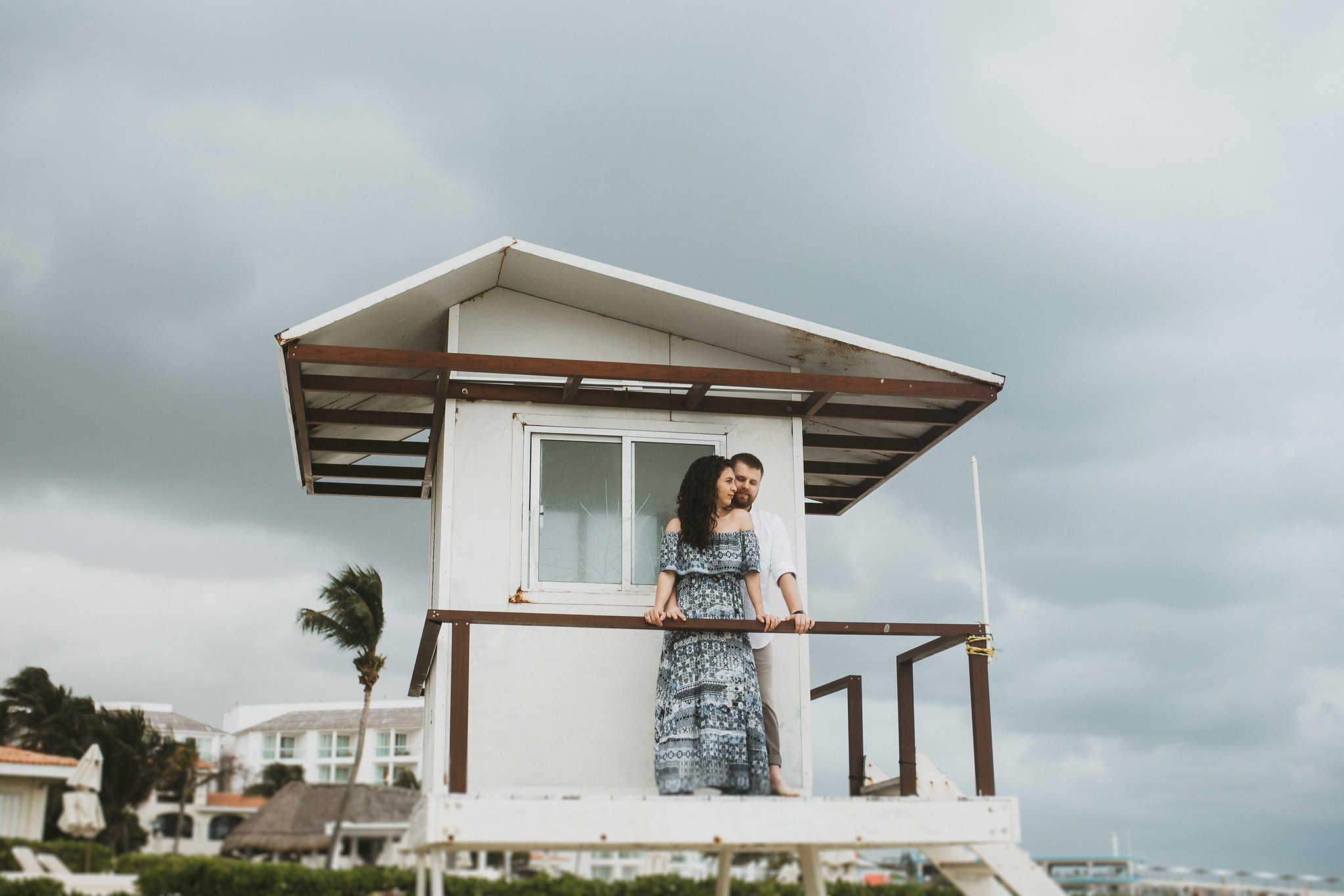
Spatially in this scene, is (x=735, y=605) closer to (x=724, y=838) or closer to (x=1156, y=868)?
(x=724, y=838)

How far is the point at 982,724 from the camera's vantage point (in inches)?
255

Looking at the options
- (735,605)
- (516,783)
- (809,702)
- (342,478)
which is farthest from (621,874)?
(342,478)

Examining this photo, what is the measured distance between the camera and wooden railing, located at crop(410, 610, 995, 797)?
573 cm

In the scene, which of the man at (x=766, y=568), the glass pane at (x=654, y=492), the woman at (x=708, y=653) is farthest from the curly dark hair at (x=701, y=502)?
the glass pane at (x=654, y=492)

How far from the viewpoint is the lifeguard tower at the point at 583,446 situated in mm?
7312

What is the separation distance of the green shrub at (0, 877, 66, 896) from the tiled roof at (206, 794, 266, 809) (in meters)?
0.99

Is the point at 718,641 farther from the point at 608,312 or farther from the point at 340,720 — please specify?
the point at 340,720

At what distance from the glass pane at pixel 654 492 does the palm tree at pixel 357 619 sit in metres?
2.43

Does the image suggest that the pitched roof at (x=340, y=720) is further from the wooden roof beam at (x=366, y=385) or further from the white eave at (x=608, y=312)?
the white eave at (x=608, y=312)

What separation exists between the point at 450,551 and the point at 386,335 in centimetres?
161

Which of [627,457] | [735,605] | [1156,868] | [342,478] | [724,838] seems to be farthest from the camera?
[342,478]

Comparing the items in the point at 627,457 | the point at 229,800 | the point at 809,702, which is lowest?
the point at 229,800

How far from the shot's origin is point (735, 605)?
6598mm

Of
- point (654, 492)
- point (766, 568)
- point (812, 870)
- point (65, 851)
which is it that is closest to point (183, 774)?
point (65, 851)
